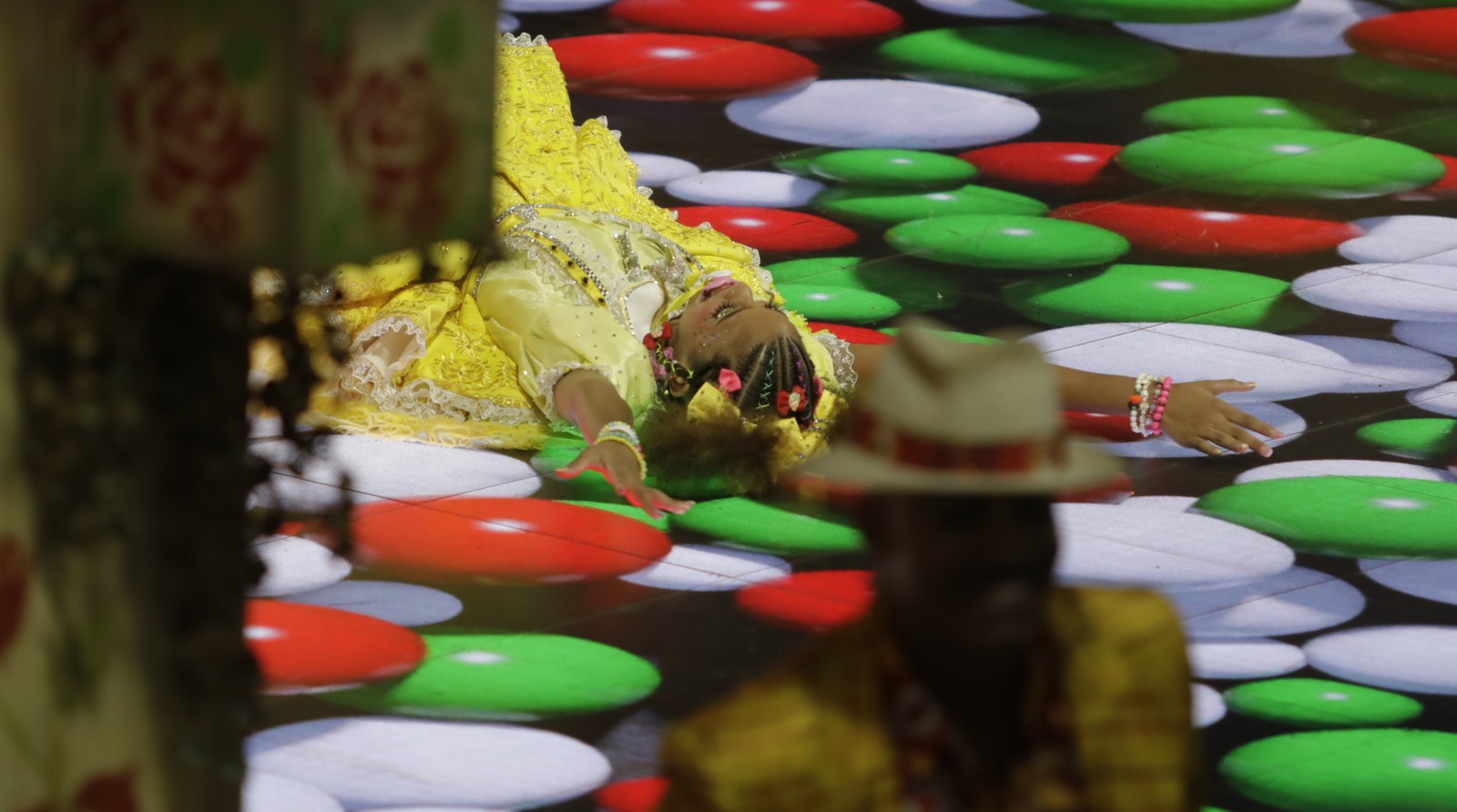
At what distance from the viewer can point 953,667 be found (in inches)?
71.8

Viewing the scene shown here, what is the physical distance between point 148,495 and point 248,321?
16cm

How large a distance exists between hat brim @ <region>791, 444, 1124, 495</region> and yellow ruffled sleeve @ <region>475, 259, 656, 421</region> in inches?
128

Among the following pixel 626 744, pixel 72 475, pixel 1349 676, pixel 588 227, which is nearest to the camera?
pixel 72 475

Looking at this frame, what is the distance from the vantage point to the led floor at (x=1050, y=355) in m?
3.64

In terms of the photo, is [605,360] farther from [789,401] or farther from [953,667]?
[953,667]

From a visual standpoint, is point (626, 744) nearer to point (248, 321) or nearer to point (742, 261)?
point (248, 321)

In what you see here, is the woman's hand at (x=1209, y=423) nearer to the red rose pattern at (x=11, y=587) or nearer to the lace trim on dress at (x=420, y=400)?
the lace trim on dress at (x=420, y=400)

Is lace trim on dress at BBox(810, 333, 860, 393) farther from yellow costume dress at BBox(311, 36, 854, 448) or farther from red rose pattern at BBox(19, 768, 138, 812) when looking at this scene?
red rose pattern at BBox(19, 768, 138, 812)

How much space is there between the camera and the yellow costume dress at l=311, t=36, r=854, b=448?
5.06 meters

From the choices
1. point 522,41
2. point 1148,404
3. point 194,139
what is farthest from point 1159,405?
point 194,139

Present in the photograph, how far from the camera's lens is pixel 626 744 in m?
3.54

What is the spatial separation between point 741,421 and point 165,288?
10.2 ft

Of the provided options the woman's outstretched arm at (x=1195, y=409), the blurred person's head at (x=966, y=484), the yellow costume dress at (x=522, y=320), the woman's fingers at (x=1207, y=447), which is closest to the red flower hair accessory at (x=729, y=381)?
the yellow costume dress at (x=522, y=320)

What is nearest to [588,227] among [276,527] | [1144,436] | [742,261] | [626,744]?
[742,261]
